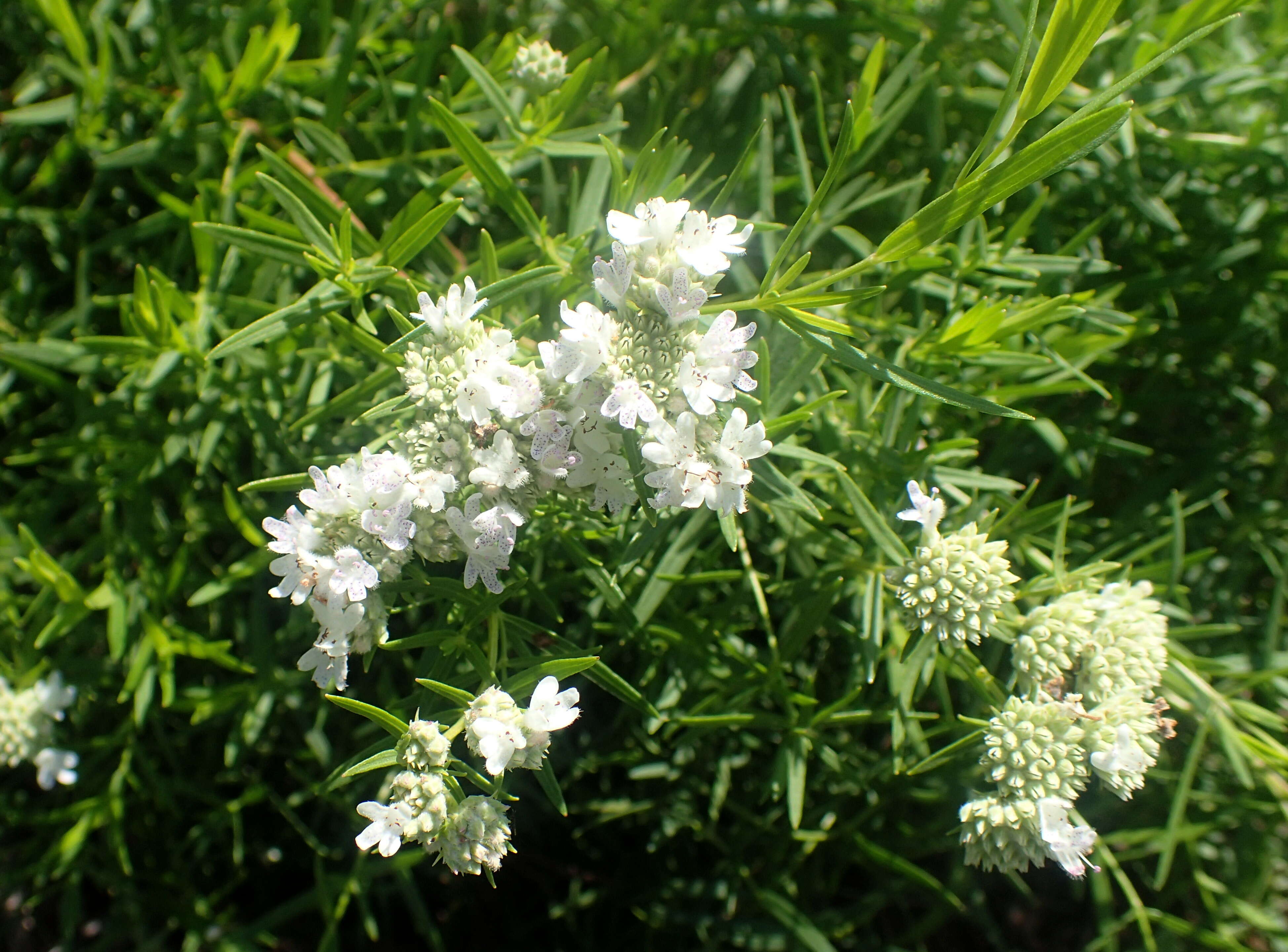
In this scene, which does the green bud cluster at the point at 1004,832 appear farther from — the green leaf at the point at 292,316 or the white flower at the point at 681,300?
the green leaf at the point at 292,316

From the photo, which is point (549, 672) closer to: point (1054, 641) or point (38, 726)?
point (1054, 641)

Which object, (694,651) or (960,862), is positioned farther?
(960,862)

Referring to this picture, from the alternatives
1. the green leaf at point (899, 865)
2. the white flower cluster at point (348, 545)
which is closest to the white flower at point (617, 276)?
the white flower cluster at point (348, 545)

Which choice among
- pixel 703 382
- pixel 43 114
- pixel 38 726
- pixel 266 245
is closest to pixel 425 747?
pixel 703 382

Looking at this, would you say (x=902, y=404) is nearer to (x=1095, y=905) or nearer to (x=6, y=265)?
(x=1095, y=905)

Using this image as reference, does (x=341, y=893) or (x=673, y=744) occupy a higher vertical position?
(x=673, y=744)

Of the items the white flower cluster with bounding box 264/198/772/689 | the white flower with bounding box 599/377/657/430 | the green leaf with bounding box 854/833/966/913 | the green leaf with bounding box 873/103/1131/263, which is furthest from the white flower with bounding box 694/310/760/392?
the green leaf with bounding box 854/833/966/913

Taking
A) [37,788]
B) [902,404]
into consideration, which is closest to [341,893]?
[37,788]
